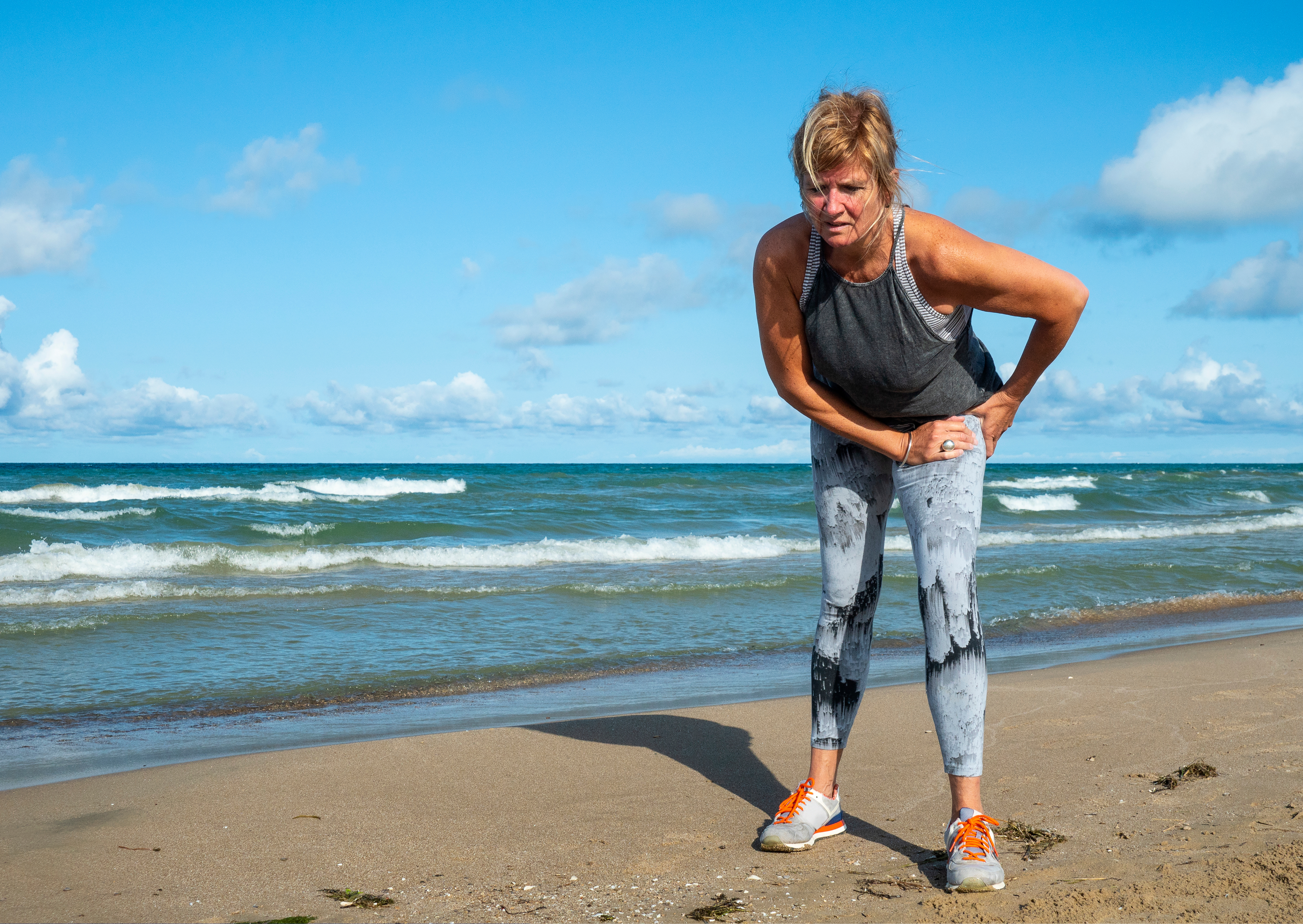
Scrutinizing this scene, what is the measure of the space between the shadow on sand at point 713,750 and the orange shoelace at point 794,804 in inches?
4.0

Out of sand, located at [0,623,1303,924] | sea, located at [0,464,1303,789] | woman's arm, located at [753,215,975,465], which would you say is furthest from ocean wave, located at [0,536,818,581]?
woman's arm, located at [753,215,975,465]

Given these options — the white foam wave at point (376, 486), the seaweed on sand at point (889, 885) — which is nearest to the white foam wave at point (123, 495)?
the white foam wave at point (376, 486)

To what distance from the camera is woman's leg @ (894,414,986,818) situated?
252 cm

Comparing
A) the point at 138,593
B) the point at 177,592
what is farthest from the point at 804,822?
the point at 138,593

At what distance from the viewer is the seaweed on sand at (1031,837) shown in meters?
2.59

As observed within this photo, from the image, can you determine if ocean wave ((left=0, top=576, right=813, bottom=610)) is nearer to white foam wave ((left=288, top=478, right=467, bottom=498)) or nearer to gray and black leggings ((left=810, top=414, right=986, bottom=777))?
gray and black leggings ((left=810, top=414, right=986, bottom=777))

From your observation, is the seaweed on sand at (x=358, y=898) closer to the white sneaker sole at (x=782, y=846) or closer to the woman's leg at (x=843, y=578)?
the white sneaker sole at (x=782, y=846)

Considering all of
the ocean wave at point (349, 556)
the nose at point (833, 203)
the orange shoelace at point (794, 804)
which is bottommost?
the ocean wave at point (349, 556)

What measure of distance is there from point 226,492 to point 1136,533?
22523mm

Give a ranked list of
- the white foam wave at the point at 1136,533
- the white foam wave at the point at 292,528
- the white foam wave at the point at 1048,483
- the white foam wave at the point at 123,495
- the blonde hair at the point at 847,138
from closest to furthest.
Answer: the blonde hair at the point at 847,138 < the white foam wave at the point at 1136,533 < the white foam wave at the point at 292,528 < the white foam wave at the point at 123,495 < the white foam wave at the point at 1048,483

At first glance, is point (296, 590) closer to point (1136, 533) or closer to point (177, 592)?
point (177, 592)

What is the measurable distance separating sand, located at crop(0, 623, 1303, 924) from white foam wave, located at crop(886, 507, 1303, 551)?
8432mm

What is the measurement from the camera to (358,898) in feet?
8.07

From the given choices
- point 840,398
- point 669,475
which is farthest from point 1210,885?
point 669,475
